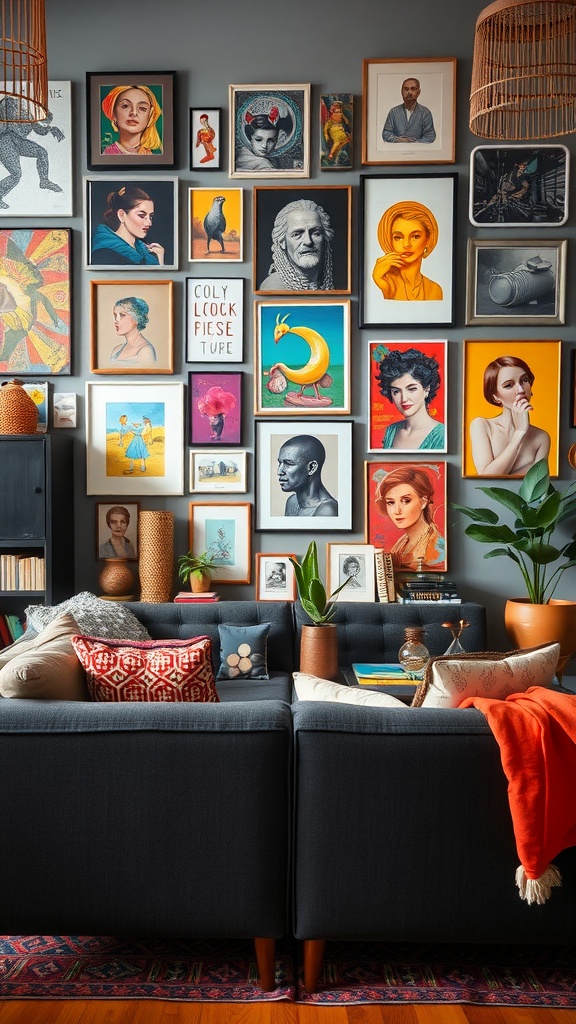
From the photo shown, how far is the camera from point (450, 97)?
3.96 meters

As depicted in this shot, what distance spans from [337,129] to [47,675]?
310cm

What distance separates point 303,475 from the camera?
162 inches

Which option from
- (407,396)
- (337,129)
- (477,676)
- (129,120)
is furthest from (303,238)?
A: (477,676)

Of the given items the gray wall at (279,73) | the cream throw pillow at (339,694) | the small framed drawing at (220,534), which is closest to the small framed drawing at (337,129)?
the gray wall at (279,73)

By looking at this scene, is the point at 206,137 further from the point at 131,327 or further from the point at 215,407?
the point at 215,407

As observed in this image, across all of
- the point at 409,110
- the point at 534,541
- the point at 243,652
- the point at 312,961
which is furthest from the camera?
the point at 409,110

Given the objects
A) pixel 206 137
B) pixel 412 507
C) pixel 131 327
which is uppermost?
pixel 206 137

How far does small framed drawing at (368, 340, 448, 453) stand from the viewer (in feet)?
13.3

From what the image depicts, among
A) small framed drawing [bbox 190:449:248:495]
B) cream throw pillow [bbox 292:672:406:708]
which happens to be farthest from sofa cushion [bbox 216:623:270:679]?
cream throw pillow [bbox 292:672:406:708]

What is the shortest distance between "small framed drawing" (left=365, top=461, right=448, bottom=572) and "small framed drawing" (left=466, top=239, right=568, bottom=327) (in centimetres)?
82

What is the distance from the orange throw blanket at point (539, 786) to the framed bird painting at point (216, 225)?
2.90 meters

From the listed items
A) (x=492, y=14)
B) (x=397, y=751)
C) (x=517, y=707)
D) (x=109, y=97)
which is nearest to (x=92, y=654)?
(x=397, y=751)

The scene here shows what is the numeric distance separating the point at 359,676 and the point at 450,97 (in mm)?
2839

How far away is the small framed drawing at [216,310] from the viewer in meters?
4.07
